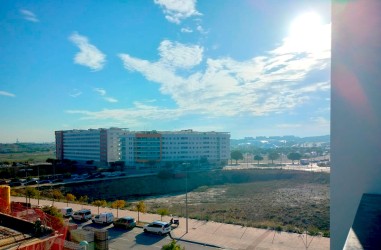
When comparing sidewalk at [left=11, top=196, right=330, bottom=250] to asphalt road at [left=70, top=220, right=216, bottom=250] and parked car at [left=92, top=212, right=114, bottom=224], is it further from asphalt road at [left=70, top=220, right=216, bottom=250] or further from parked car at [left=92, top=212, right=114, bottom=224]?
parked car at [left=92, top=212, right=114, bottom=224]

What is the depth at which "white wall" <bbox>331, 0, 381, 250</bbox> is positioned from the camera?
357 centimetres

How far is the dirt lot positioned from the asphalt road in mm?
5113

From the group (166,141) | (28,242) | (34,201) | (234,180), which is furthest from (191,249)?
(166,141)

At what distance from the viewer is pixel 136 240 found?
16.2 meters

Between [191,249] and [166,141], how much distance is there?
57.0 m

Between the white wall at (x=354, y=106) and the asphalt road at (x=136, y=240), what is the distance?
1248cm

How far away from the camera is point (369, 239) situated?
2.28 metres

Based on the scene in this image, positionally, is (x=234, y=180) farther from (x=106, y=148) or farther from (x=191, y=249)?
(x=191, y=249)

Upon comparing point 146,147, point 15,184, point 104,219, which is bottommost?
point 15,184

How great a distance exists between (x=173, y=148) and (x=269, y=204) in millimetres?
42000

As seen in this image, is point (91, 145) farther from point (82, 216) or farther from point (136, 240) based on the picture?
point (136, 240)

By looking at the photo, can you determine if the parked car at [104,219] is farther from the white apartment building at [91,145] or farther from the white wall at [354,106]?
the white apartment building at [91,145]

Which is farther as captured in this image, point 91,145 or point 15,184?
point 91,145

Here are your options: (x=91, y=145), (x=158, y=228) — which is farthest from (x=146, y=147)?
(x=158, y=228)
